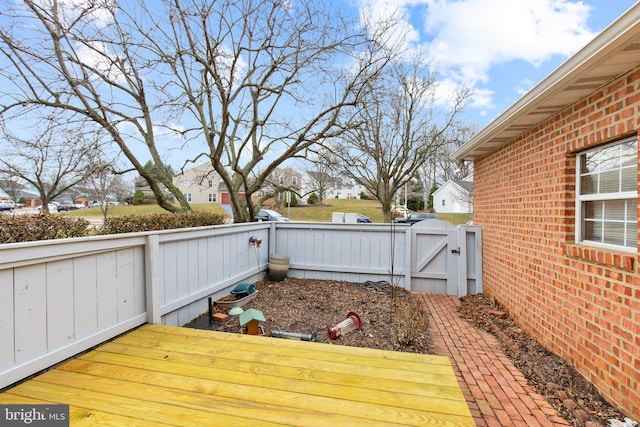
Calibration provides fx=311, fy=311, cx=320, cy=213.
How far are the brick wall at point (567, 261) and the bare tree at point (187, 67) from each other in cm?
412

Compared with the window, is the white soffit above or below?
above

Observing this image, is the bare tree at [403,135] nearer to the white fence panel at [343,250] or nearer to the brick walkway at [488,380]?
the white fence panel at [343,250]

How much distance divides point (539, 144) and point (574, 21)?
3756mm

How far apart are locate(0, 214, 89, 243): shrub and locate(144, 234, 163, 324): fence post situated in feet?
1.81

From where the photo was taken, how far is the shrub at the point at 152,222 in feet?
11.0

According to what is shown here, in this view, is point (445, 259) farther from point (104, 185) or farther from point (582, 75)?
point (104, 185)

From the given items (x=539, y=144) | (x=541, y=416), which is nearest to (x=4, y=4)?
(x=539, y=144)

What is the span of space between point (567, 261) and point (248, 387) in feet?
10.4

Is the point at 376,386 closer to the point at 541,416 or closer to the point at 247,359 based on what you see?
the point at 247,359

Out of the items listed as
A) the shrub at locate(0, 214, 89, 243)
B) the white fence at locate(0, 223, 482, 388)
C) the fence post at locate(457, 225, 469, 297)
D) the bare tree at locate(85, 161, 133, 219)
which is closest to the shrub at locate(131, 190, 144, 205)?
the bare tree at locate(85, 161, 133, 219)

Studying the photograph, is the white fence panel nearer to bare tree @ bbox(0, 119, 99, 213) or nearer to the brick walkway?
the brick walkway

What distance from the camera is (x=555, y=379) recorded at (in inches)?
109

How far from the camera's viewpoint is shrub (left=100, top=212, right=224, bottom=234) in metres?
3.34

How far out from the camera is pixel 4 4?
4953 millimetres
